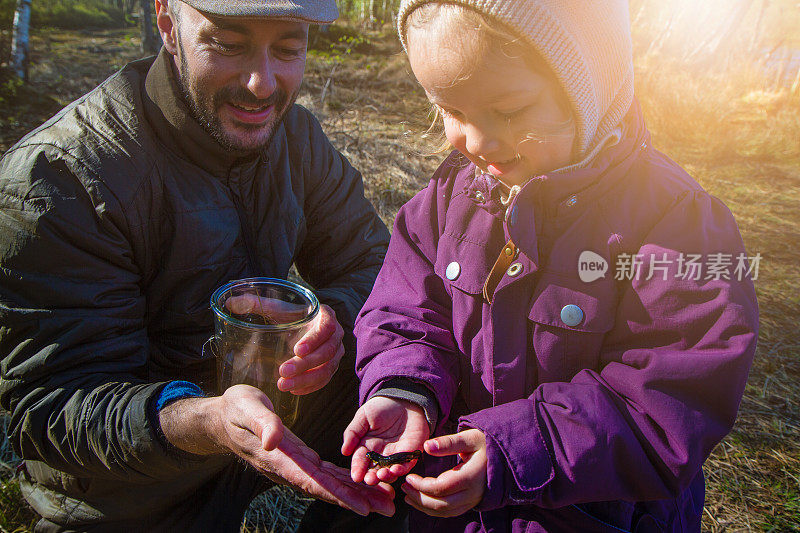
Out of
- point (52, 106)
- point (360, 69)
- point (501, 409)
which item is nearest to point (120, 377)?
point (501, 409)

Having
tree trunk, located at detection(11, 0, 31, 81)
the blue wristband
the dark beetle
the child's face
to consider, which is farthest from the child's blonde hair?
tree trunk, located at detection(11, 0, 31, 81)

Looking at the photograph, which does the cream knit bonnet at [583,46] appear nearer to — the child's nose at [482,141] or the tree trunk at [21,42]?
the child's nose at [482,141]

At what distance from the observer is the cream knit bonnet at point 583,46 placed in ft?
4.20

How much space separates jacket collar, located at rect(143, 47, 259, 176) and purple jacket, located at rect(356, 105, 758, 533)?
81 cm

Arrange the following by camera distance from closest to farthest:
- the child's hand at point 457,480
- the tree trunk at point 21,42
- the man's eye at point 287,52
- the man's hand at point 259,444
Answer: the child's hand at point 457,480, the man's hand at point 259,444, the man's eye at point 287,52, the tree trunk at point 21,42

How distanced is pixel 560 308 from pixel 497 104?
20.3 inches

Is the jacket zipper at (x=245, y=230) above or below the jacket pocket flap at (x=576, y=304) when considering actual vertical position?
below

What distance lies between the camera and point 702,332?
136 centimetres

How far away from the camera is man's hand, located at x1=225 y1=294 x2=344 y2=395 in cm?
179

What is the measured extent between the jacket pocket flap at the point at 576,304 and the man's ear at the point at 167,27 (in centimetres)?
149

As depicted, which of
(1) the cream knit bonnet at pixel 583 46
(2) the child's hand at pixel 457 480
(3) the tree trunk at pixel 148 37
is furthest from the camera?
(3) the tree trunk at pixel 148 37

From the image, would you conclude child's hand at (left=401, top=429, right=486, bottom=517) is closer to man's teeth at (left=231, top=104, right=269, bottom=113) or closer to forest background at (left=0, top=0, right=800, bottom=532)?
forest background at (left=0, top=0, right=800, bottom=532)

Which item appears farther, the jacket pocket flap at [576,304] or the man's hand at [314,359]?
the man's hand at [314,359]

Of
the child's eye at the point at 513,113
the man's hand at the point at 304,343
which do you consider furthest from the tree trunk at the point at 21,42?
the child's eye at the point at 513,113
